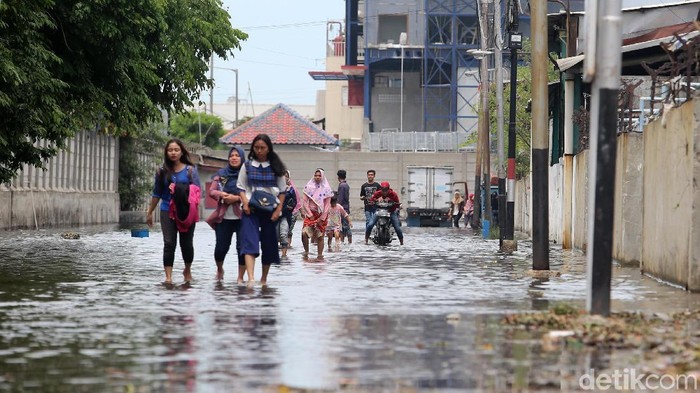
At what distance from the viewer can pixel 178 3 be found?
29.5m

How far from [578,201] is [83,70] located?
34.8 ft

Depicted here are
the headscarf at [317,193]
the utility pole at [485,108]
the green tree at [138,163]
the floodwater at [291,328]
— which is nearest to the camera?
the floodwater at [291,328]

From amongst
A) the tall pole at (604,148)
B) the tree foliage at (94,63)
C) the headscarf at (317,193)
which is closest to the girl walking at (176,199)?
the tree foliage at (94,63)

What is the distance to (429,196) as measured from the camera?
65750mm

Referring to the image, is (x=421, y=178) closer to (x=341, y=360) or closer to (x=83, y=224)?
(x=83, y=224)

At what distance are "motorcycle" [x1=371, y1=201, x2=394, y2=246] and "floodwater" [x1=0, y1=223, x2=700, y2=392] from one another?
11154 millimetres

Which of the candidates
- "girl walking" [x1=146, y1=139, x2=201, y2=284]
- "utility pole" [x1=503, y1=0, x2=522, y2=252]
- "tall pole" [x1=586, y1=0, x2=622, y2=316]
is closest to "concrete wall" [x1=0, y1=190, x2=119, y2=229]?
"utility pole" [x1=503, y1=0, x2=522, y2=252]

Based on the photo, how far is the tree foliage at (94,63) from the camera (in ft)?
73.9

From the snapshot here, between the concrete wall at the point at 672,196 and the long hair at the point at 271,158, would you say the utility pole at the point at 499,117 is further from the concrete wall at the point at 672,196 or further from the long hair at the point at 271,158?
the long hair at the point at 271,158

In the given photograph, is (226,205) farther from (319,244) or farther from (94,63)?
(94,63)

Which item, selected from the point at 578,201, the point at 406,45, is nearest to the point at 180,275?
the point at 578,201

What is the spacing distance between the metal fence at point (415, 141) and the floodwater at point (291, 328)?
74.2 meters

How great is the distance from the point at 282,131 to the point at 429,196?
32.7 metres

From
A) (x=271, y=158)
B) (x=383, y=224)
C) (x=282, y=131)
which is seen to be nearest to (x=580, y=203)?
(x=383, y=224)
